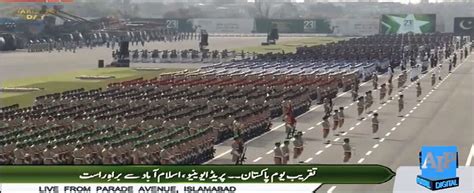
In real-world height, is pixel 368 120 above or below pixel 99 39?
above

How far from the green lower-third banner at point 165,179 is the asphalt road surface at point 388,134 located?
2.18m

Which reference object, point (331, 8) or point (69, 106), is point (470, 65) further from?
point (69, 106)

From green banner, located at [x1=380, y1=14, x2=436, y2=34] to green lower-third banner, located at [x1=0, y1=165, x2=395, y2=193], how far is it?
4039 inches

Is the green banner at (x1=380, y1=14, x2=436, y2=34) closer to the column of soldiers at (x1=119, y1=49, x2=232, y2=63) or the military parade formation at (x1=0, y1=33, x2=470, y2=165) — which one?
the column of soldiers at (x1=119, y1=49, x2=232, y2=63)

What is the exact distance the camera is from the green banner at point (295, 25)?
145 m

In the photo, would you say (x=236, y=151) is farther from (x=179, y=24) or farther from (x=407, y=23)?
(x=407, y=23)

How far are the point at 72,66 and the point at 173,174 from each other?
266 feet

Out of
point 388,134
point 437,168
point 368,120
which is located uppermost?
point 437,168

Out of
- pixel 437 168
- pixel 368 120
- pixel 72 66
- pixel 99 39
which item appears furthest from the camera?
pixel 99 39

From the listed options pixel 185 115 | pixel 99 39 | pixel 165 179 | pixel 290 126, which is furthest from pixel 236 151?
pixel 99 39

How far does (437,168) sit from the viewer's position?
1215 inches

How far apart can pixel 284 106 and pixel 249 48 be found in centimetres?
9142

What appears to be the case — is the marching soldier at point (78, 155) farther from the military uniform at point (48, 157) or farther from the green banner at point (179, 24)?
the green banner at point (179, 24)

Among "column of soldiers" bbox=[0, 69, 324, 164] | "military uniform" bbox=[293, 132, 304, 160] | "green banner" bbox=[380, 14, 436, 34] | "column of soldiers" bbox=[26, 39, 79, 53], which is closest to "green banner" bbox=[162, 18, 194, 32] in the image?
"column of soldiers" bbox=[26, 39, 79, 53]
